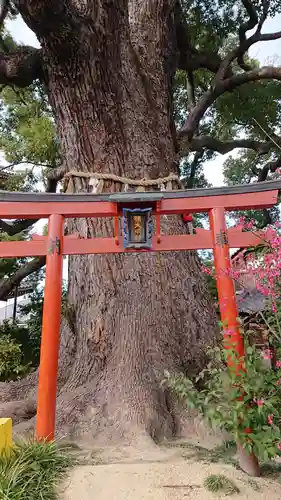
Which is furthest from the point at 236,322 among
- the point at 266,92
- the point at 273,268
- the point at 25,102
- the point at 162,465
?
the point at 25,102

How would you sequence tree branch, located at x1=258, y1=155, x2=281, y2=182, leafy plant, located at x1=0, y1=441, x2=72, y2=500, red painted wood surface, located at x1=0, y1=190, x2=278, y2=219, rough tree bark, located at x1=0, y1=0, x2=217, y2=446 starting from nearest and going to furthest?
leafy plant, located at x1=0, y1=441, x2=72, y2=500, red painted wood surface, located at x1=0, y1=190, x2=278, y2=219, rough tree bark, located at x1=0, y1=0, x2=217, y2=446, tree branch, located at x1=258, y1=155, x2=281, y2=182

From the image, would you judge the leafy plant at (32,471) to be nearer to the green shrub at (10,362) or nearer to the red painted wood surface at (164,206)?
the red painted wood surface at (164,206)

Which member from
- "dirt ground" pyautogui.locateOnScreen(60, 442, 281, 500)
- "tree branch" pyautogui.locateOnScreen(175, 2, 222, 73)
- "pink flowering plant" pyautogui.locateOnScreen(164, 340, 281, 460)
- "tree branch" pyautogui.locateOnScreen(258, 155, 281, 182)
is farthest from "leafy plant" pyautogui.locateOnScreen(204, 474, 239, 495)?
"tree branch" pyautogui.locateOnScreen(258, 155, 281, 182)

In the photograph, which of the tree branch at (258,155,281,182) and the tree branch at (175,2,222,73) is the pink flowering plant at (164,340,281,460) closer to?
the tree branch at (175,2,222,73)

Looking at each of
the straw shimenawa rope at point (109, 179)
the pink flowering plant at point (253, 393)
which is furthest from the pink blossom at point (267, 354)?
the straw shimenawa rope at point (109, 179)

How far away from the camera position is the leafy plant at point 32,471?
2377 millimetres

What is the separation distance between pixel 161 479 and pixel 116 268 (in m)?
2.21

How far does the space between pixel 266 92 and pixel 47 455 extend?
7235mm

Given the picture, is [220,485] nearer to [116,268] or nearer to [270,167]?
[116,268]

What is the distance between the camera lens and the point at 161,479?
2580 millimetres

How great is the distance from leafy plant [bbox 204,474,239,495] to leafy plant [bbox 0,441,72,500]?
93cm

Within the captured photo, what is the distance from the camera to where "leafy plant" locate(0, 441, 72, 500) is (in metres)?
2.38

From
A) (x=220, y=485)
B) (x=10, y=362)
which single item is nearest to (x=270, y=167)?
(x=10, y=362)

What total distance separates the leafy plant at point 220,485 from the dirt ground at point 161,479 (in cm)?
2
